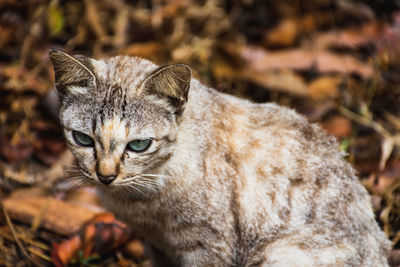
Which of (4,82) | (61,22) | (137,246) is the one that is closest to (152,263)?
(137,246)

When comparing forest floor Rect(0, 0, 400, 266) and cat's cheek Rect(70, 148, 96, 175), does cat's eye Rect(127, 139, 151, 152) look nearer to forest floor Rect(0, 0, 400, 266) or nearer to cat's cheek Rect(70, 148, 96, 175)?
cat's cheek Rect(70, 148, 96, 175)

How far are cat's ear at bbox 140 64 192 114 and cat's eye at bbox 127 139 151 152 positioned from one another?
0.95 ft

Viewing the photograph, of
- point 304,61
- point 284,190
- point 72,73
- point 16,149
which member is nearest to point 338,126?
point 304,61

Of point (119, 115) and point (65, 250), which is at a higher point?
point (119, 115)

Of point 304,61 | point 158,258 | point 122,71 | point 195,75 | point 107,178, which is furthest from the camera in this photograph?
point 304,61

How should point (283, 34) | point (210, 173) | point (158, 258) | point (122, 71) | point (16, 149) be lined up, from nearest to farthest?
point (122, 71) → point (210, 173) → point (158, 258) → point (16, 149) → point (283, 34)

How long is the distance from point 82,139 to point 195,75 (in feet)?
9.16

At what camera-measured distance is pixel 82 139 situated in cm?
295

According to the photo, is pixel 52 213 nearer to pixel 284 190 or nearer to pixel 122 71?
pixel 122 71

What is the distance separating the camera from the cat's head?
2.79 meters

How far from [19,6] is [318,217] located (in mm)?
4911

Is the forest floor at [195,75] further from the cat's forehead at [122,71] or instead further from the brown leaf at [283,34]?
the cat's forehead at [122,71]

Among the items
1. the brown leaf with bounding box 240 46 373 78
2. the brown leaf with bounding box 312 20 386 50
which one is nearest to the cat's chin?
the brown leaf with bounding box 240 46 373 78

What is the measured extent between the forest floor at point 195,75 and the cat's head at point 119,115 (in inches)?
54.7
